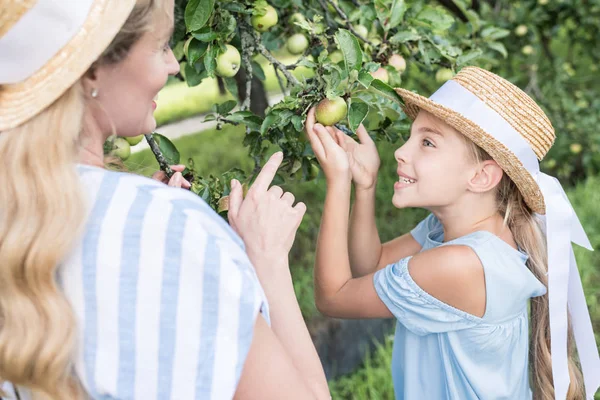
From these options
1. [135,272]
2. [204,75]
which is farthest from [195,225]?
[204,75]

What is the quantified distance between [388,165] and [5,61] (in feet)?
11.5

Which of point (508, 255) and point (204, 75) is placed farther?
point (204, 75)

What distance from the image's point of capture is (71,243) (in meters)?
0.86

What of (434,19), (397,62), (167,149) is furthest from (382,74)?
(167,149)

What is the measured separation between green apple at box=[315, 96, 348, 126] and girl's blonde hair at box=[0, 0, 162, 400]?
0.61 meters

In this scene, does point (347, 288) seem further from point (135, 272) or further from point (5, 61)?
point (5, 61)

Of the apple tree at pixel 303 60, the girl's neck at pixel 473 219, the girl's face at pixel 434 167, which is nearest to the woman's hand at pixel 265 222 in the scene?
the apple tree at pixel 303 60

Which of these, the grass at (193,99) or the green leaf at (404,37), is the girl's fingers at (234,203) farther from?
the grass at (193,99)

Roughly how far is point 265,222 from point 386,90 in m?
0.52

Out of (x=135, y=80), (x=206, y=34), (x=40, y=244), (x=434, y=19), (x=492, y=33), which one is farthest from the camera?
(x=492, y=33)

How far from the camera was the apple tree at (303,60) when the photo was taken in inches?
55.8

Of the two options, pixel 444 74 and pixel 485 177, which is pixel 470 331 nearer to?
pixel 485 177

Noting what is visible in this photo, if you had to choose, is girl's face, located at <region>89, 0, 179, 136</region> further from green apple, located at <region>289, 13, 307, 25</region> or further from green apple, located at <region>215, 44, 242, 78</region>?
green apple, located at <region>289, 13, 307, 25</region>

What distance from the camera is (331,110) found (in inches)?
55.2
